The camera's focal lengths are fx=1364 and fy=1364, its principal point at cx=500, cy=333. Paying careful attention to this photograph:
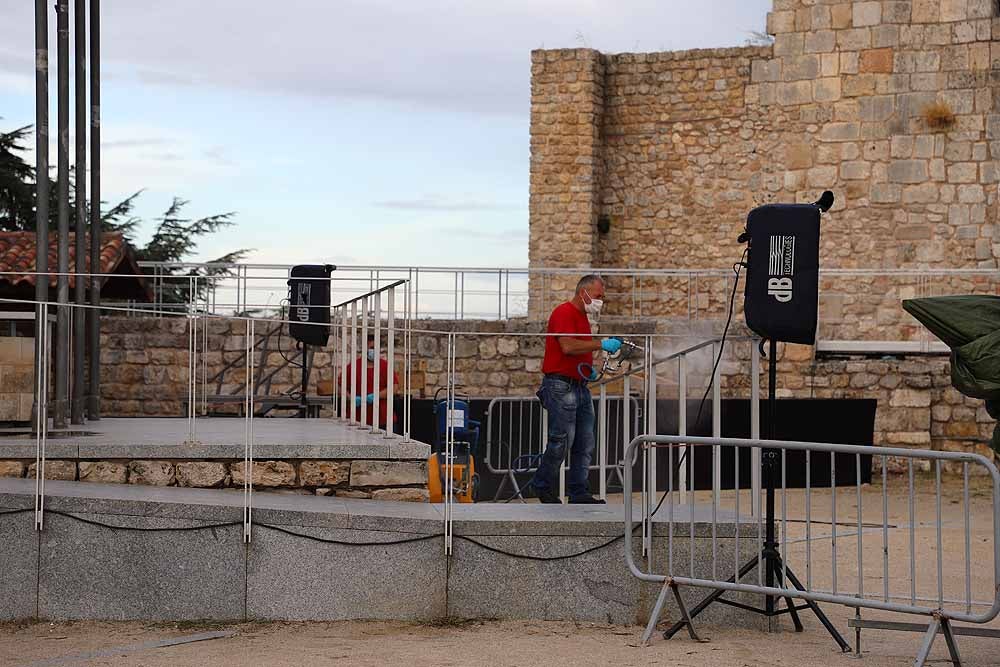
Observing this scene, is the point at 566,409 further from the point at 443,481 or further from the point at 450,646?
the point at 450,646

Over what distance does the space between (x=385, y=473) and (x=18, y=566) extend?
196 centimetres

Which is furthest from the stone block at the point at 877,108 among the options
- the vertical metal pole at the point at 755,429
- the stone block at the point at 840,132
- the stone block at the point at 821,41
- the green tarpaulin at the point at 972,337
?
the vertical metal pole at the point at 755,429

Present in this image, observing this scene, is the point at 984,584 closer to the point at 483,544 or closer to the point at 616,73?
the point at 483,544

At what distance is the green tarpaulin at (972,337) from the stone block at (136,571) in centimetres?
371

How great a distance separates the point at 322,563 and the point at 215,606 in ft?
1.85

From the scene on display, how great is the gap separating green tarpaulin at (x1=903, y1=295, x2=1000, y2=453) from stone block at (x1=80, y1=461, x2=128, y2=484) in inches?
168

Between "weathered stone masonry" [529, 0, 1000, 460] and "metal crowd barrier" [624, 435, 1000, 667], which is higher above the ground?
"weathered stone masonry" [529, 0, 1000, 460]

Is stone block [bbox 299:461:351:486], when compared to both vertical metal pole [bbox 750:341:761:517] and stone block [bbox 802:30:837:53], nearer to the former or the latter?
vertical metal pole [bbox 750:341:761:517]

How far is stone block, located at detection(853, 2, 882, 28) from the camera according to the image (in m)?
17.5

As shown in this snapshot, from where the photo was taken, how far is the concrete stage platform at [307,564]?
6746mm

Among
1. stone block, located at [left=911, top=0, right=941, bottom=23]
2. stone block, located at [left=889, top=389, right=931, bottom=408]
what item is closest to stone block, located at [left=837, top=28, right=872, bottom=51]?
stone block, located at [left=911, top=0, right=941, bottom=23]

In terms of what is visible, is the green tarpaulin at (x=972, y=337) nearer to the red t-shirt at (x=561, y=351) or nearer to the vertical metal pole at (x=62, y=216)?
the red t-shirt at (x=561, y=351)

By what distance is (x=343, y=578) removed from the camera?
6.82m

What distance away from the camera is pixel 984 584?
8164mm
